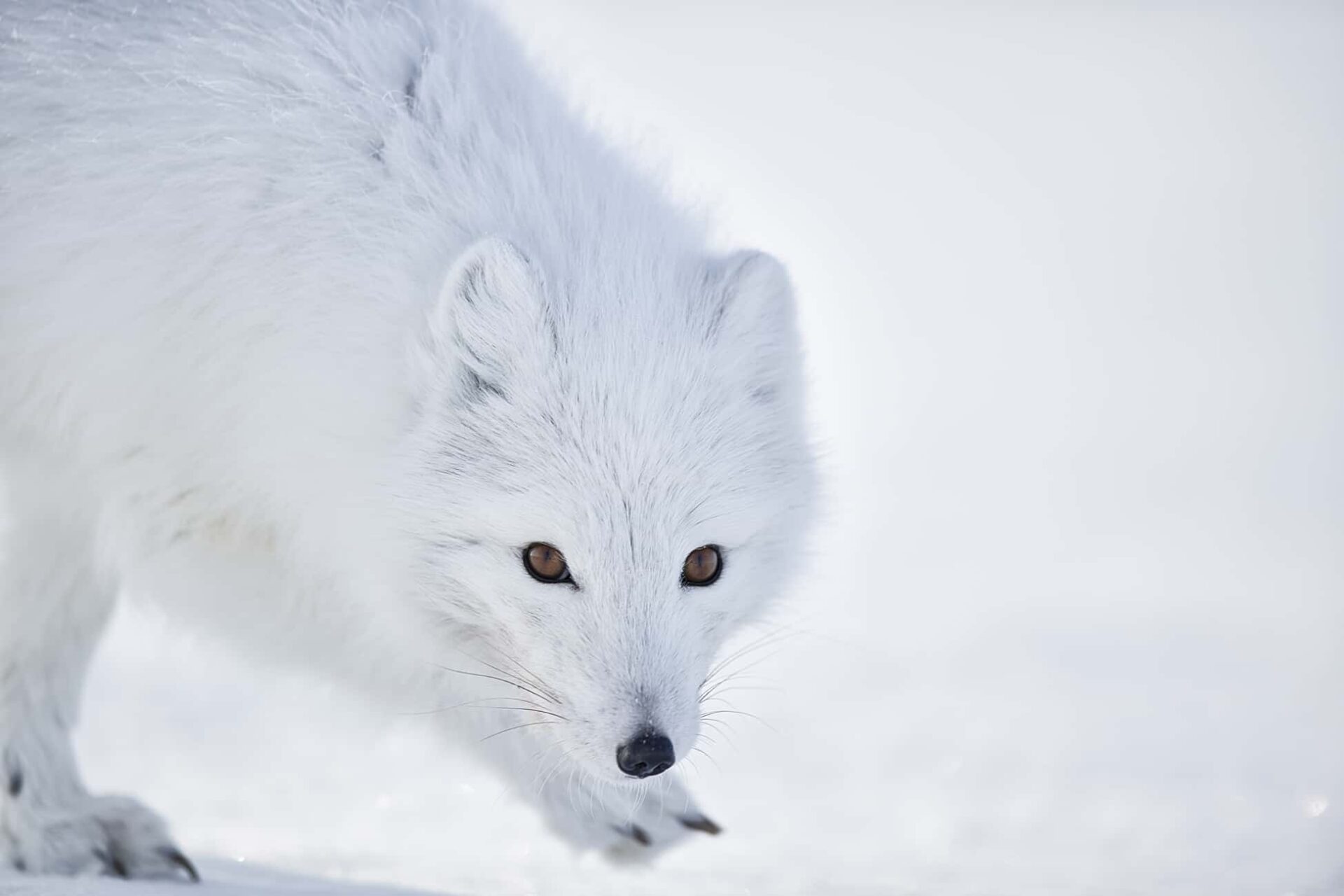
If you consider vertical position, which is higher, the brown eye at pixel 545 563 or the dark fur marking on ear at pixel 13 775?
the brown eye at pixel 545 563

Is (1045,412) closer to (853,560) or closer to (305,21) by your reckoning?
(853,560)

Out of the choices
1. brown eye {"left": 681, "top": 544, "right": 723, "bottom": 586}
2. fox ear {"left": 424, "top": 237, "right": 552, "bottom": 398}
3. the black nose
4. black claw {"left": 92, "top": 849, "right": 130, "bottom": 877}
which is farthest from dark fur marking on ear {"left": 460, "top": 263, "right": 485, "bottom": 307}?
black claw {"left": 92, "top": 849, "right": 130, "bottom": 877}

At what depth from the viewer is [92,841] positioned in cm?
365

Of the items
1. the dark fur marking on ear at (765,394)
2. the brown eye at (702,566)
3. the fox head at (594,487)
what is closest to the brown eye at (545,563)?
the fox head at (594,487)

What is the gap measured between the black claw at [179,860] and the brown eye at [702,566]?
1.49 metres

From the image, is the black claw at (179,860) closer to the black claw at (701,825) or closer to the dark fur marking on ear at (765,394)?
the black claw at (701,825)

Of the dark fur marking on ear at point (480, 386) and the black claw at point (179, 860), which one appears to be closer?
the dark fur marking on ear at point (480, 386)

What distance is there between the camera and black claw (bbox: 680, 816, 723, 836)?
12.6 ft

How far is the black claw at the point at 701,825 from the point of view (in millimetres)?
3838

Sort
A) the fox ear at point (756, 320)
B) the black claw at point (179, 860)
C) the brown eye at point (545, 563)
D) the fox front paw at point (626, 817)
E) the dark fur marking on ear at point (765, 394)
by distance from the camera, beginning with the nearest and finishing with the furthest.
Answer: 1. the brown eye at point (545, 563)
2. the fox ear at point (756, 320)
3. the dark fur marking on ear at point (765, 394)
4. the black claw at point (179, 860)
5. the fox front paw at point (626, 817)

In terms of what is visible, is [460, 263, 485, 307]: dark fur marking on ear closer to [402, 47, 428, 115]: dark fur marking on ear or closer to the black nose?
[402, 47, 428, 115]: dark fur marking on ear

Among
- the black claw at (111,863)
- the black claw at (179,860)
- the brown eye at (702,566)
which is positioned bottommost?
the black claw at (111,863)

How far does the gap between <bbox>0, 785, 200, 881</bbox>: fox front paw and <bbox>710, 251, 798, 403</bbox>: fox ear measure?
6.10 ft

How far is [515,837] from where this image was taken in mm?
4254
